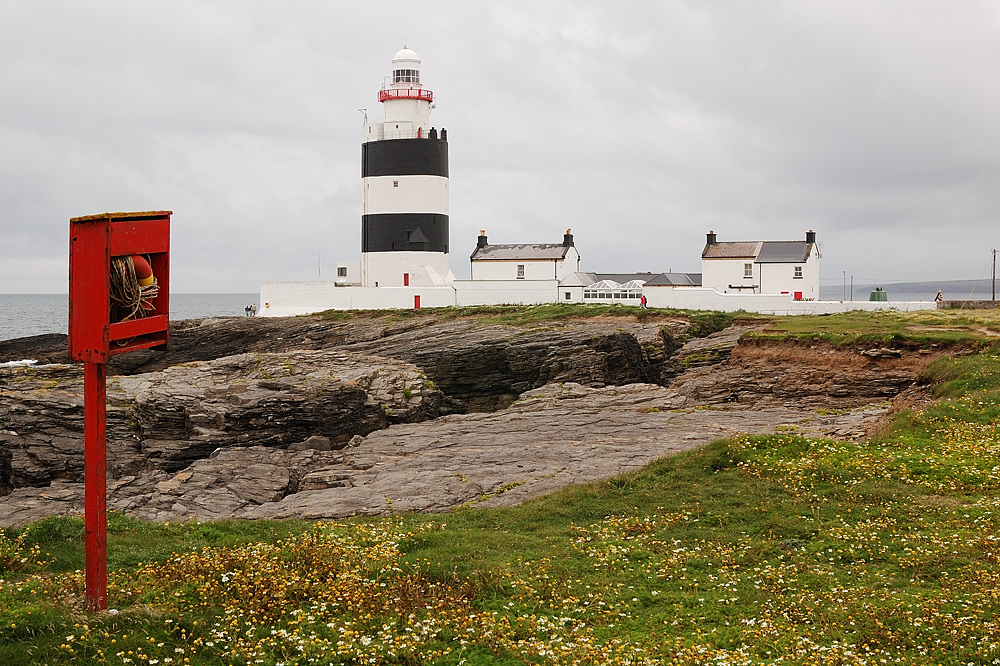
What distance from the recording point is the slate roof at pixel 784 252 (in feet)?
220

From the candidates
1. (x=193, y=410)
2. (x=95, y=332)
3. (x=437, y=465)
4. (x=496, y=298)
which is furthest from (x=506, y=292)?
(x=95, y=332)

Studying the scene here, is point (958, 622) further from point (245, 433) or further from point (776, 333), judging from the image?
point (776, 333)

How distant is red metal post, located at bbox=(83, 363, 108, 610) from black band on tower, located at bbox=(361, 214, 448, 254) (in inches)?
2018

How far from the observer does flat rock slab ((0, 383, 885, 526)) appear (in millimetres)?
19250

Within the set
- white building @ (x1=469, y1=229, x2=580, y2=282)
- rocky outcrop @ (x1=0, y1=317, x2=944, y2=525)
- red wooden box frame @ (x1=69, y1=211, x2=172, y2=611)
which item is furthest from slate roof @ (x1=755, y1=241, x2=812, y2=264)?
red wooden box frame @ (x1=69, y1=211, x2=172, y2=611)

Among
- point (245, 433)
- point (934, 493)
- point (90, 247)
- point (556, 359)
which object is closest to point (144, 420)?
point (245, 433)

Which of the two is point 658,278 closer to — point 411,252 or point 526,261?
point 526,261

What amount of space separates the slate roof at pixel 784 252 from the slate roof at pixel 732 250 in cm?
64

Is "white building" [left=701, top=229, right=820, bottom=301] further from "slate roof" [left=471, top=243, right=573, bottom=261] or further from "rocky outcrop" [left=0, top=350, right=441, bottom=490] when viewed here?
"rocky outcrop" [left=0, top=350, right=441, bottom=490]

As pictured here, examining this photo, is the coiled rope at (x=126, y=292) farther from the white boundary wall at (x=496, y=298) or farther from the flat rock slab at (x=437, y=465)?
the white boundary wall at (x=496, y=298)

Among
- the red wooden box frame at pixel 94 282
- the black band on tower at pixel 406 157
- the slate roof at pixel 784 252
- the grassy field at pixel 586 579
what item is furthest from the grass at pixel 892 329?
the red wooden box frame at pixel 94 282

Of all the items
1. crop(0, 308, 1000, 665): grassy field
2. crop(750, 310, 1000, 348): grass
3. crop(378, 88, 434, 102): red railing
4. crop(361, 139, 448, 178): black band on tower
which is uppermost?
crop(378, 88, 434, 102): red railing

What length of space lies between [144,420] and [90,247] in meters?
20.4

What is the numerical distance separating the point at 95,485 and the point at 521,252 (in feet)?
194
